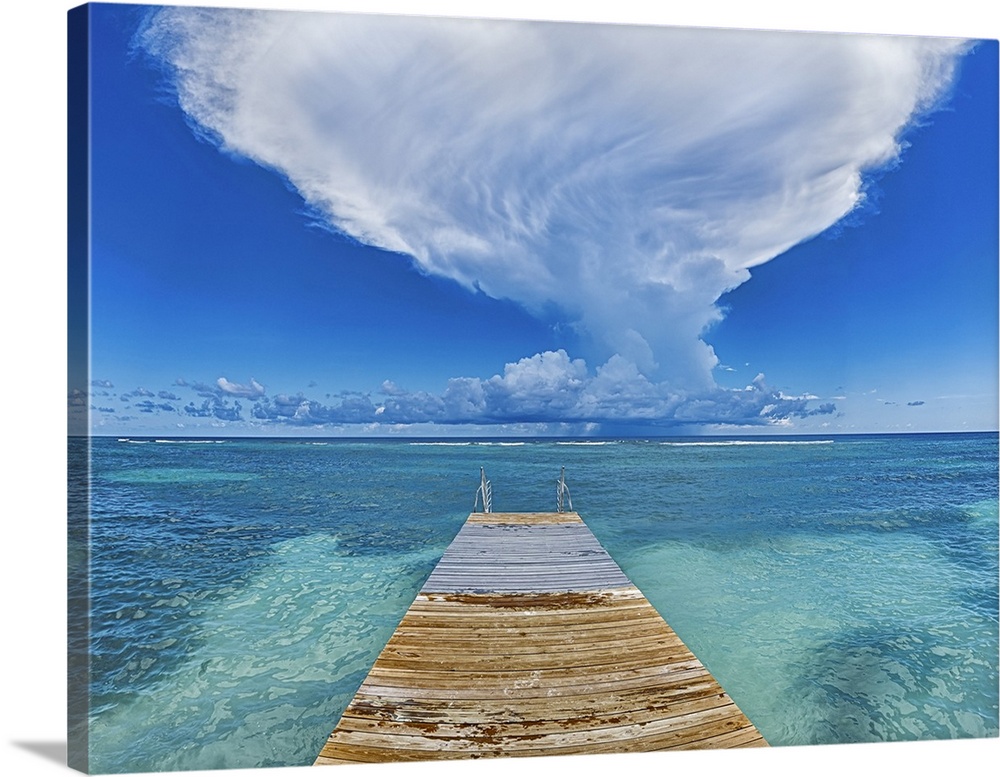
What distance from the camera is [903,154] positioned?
600 centimetres

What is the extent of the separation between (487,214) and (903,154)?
597cm

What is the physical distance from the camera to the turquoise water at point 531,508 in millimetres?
4316

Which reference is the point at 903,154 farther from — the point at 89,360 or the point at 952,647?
the point at 89,360

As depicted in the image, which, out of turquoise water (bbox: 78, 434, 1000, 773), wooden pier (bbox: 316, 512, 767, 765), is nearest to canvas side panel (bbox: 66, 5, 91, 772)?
turquoise water (bbox: 78, 434, 1000, 773)

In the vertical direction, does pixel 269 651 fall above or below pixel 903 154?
below

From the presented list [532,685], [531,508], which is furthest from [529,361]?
[532,685]

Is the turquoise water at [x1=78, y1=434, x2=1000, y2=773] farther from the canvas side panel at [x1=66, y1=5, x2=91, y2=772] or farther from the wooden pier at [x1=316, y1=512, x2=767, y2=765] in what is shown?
the wooden pier at [x1=316, y1=512, x2=767, y2=765]

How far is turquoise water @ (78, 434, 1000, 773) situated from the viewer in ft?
14.2

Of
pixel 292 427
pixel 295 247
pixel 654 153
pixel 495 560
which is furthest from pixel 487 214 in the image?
pixel 292 427

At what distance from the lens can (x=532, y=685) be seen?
2.77 meters

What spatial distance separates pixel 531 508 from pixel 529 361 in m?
3.71

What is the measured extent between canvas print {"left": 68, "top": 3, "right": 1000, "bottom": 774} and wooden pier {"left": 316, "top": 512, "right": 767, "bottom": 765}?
0.8 inches

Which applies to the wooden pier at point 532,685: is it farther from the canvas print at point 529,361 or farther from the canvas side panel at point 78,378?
the canvas side panel at point 78,378

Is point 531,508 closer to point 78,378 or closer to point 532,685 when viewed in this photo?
point 532,685
